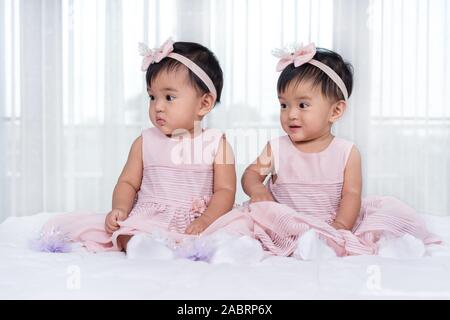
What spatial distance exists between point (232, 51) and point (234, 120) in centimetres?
34

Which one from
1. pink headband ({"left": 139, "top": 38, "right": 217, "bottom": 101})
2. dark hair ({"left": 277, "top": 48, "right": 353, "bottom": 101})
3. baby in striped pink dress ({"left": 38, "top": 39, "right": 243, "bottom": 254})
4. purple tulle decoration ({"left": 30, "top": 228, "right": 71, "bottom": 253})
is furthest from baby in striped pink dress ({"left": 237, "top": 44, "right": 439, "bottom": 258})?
purple tulle decoration ({"left": 30, "top": 228, "right": 71, "bottom": 253})

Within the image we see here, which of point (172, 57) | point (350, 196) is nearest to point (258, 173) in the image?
point (350, 196)

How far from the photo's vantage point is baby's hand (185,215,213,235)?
A: 1511 millimetres

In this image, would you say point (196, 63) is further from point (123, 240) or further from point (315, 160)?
point (123, 240)

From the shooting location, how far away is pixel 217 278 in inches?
43.8

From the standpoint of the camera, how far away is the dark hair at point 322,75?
1.74m

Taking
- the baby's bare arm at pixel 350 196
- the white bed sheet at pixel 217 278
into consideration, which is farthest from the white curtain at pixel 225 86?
the white bed sheet at pixel 217 278

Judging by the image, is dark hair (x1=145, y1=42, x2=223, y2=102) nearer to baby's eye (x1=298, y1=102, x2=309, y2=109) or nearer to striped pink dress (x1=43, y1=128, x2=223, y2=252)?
striped pink dress (x1=43, y1=128, x2=223, y2=252)

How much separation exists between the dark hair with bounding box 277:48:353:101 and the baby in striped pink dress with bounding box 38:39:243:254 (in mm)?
212

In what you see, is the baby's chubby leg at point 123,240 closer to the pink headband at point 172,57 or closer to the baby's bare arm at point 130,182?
the baby's bare arm at point 130,182

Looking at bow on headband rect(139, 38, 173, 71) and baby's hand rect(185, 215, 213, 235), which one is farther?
bow on headband rect(139, 38, 173, 71)
